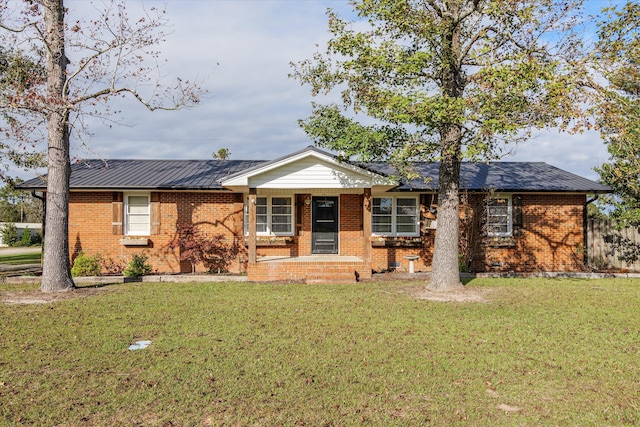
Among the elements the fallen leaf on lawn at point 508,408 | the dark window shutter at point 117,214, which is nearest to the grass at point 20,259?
the dark window shutter at point 117,214

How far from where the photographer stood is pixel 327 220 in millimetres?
16203

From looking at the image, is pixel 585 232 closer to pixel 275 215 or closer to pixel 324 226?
pixel 324 226

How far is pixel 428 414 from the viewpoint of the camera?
446cm

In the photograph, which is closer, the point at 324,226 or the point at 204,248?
the point at 204,248

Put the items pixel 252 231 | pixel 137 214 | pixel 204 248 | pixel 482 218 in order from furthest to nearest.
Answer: pixel 482 218, pixel 137 214, pixel 204 248, pixel 252 231

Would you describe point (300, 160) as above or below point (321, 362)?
above

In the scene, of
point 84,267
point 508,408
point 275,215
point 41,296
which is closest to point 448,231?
point 275,215

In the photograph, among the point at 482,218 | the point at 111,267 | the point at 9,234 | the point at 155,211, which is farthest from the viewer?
the point at 9,234

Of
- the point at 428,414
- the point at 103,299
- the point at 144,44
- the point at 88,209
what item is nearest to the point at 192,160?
the point at 88,209

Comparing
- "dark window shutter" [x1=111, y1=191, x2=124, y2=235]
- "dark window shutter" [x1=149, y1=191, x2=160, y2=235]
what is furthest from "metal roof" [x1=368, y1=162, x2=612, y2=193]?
"dark window shutter" [x1=111, y1=191, x2=124, y2=235]

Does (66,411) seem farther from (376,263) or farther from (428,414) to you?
(376,263)

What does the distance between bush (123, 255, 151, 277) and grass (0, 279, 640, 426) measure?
398 cm

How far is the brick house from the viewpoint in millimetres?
15500

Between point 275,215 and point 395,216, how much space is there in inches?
163
